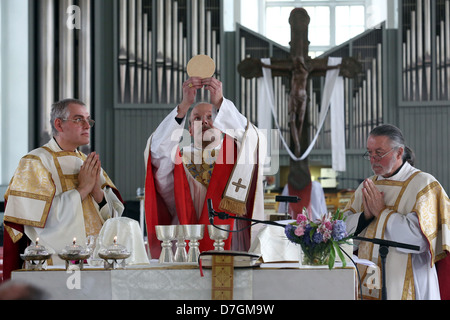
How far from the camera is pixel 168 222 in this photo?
4008 millimetres

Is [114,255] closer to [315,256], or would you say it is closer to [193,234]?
[193,234]

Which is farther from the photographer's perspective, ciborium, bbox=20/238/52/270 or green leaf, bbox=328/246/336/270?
ciborium, bbox=20/238/52/270

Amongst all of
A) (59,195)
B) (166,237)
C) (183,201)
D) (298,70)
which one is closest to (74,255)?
(166,237)

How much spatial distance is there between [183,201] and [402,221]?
1231mm

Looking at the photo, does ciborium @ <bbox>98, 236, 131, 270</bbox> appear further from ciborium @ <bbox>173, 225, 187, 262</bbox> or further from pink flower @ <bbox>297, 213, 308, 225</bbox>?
pink flower @ <bbox>297, 213, 308, 225</bbox>

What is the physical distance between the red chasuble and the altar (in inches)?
35.2

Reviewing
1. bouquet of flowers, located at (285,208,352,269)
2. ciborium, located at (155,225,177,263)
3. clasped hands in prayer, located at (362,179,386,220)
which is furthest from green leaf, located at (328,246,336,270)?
clasped hands in prayer, located at (362,179,386,220)

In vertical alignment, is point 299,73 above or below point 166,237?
above

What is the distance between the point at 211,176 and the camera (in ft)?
13.4

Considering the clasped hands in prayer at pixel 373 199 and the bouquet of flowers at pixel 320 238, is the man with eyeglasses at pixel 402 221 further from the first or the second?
the bouquet of flowers at pixel 320 238

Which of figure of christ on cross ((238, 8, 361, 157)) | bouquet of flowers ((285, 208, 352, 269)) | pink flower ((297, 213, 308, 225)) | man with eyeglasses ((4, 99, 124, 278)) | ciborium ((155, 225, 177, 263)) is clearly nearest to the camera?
bouquet of flowers ((285, 208, 352, 269))

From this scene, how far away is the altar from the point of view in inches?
113
